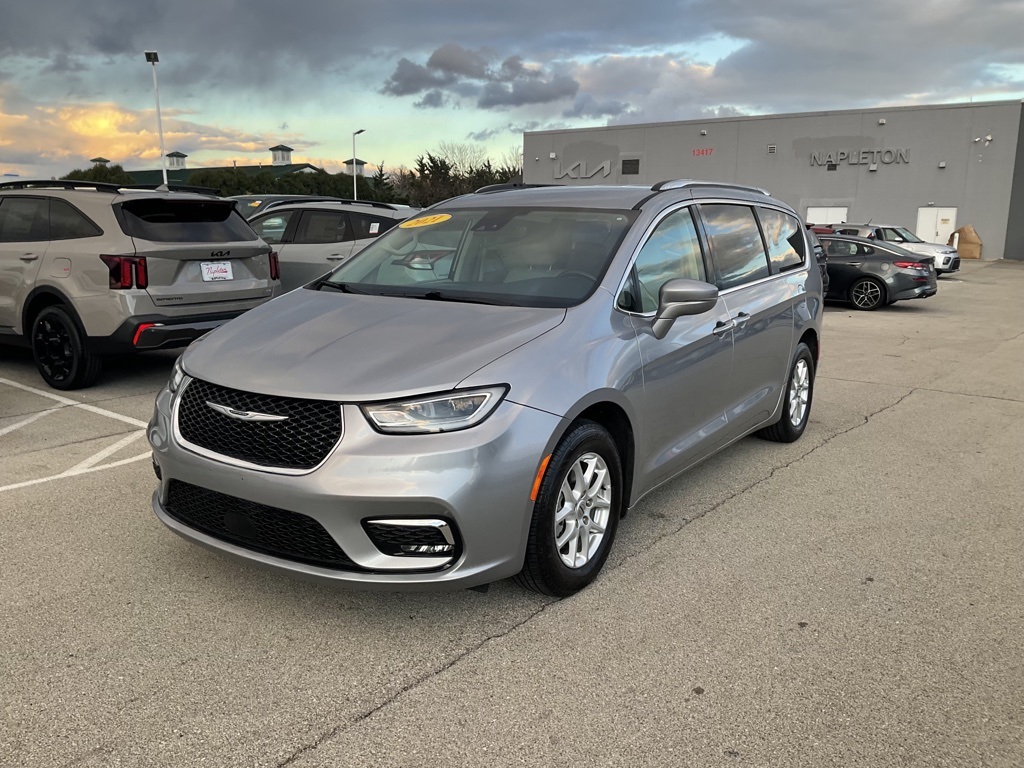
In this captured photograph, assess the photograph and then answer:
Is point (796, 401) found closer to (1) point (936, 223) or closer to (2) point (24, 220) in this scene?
(2) point (24, 220)

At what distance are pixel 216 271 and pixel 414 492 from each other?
495cm

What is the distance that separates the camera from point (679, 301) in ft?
12.5

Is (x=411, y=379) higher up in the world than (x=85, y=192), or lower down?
lower down

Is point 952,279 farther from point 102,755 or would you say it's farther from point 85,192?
point 102,755

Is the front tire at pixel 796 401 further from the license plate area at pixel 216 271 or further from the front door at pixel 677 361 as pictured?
the license plate area at pixel 216 271

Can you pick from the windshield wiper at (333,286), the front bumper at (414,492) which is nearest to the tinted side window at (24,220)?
the windshield wiper at (333,286)

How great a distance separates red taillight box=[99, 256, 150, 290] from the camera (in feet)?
21.7

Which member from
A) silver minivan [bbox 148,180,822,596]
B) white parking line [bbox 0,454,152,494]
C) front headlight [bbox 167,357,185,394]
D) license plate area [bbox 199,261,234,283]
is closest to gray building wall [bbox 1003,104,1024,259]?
silver minivan [bbox 148,180,822,596]

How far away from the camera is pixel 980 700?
2.83 metres

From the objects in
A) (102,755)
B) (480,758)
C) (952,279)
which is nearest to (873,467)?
(480,758)

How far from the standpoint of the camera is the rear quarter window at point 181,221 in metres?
6.83

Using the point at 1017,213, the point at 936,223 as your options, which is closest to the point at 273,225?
the point at 936,223

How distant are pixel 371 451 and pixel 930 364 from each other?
8.56 meters

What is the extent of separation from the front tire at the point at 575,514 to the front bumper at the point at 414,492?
0.34 ft
